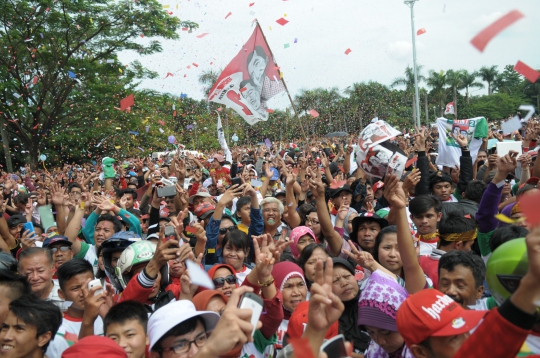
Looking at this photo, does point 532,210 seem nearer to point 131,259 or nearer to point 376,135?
point 376,135

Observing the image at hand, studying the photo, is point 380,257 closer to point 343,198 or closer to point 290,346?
point 290,346

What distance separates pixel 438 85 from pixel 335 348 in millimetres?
46209

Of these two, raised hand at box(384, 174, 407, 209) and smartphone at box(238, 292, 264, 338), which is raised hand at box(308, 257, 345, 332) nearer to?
smartphone at box(238, 292, 264, 338)

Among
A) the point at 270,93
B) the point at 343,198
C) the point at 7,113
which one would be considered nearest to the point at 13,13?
the point at 7,113

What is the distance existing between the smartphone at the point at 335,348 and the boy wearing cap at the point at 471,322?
1.37 ft

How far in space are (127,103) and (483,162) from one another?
1366cm

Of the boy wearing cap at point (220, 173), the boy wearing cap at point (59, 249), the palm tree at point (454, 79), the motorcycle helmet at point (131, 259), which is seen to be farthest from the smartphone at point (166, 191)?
the palm tree at point (454, 79)

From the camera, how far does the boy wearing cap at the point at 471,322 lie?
148cm

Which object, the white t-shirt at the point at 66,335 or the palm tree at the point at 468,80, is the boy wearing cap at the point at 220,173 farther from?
the palm tree at the point at 468,80

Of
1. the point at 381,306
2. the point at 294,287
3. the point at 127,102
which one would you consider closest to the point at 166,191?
the point at 294,287

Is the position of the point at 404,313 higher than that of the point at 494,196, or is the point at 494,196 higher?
the point at 494,196

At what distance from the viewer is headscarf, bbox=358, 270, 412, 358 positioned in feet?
8.46

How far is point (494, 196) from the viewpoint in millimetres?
3496

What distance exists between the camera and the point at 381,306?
2613mm
